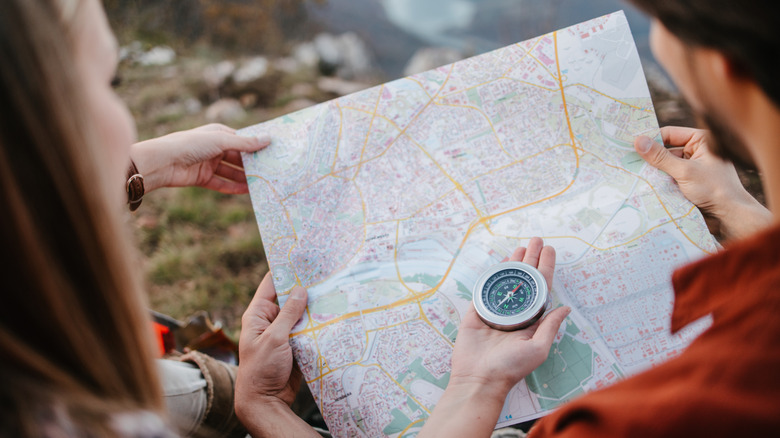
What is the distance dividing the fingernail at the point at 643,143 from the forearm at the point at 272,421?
1.59 metres

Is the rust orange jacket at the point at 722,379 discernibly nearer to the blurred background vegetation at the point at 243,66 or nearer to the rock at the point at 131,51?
the blurred background vegetation at the point at 243,66

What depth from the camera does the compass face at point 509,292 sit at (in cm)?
174

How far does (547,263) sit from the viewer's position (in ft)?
5.90

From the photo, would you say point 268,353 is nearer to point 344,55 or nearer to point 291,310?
point 291,310

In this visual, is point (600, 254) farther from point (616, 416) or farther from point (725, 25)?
point (725, 25)

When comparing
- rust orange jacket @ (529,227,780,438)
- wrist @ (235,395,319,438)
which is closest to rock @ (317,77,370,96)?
wrist @ (235,395,319,438)

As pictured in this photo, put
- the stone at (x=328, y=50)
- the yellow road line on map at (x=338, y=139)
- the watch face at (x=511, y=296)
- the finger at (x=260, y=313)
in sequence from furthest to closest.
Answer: the stone at (x=328, y=50) < the yellow road line on map at (x=338, y=139) < the finger at (x=260, y=313) < the watch face at (x=511, y=296)

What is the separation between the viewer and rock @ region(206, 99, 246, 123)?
4.60 m

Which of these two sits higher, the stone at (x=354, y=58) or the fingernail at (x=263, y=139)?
the stone at (x=354, y=58)

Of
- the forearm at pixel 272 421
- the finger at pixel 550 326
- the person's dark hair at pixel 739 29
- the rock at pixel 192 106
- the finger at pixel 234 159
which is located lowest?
the forearm at pixel 272 421

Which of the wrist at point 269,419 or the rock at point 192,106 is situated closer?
the wrist at point 269,419

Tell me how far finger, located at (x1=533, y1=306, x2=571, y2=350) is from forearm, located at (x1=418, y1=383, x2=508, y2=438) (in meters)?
0.20

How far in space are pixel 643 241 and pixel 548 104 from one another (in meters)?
0.64

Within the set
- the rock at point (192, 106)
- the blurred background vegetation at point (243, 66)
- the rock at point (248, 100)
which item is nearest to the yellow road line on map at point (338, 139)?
the blurred background vegetation at point (243, 66)
